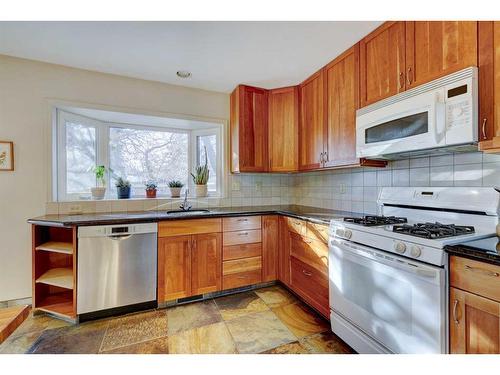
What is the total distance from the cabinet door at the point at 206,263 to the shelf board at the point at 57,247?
1.00 metres

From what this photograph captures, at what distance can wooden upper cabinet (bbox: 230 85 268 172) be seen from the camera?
2.67 meters

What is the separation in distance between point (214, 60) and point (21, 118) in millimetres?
1847

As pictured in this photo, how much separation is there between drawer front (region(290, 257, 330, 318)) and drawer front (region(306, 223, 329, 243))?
28cm

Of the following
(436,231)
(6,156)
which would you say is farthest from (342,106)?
(6,156)

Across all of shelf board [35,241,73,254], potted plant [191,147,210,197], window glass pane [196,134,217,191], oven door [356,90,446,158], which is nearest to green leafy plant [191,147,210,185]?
potted plant [191,147,210,197]

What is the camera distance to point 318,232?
1.92 meters

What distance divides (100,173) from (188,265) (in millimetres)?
1433

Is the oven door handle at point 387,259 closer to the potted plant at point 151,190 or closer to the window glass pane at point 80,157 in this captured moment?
the potted plant at point 151,190

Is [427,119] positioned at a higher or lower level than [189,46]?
lower

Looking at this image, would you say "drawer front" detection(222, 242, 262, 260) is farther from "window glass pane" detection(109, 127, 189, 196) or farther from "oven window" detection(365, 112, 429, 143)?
"oven window" detection(365, 112, 429, 143)

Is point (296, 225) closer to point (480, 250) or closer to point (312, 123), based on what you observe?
point (312, 123)

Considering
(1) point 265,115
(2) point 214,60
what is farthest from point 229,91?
(2) point 214,60

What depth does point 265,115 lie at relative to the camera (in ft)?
9.05
